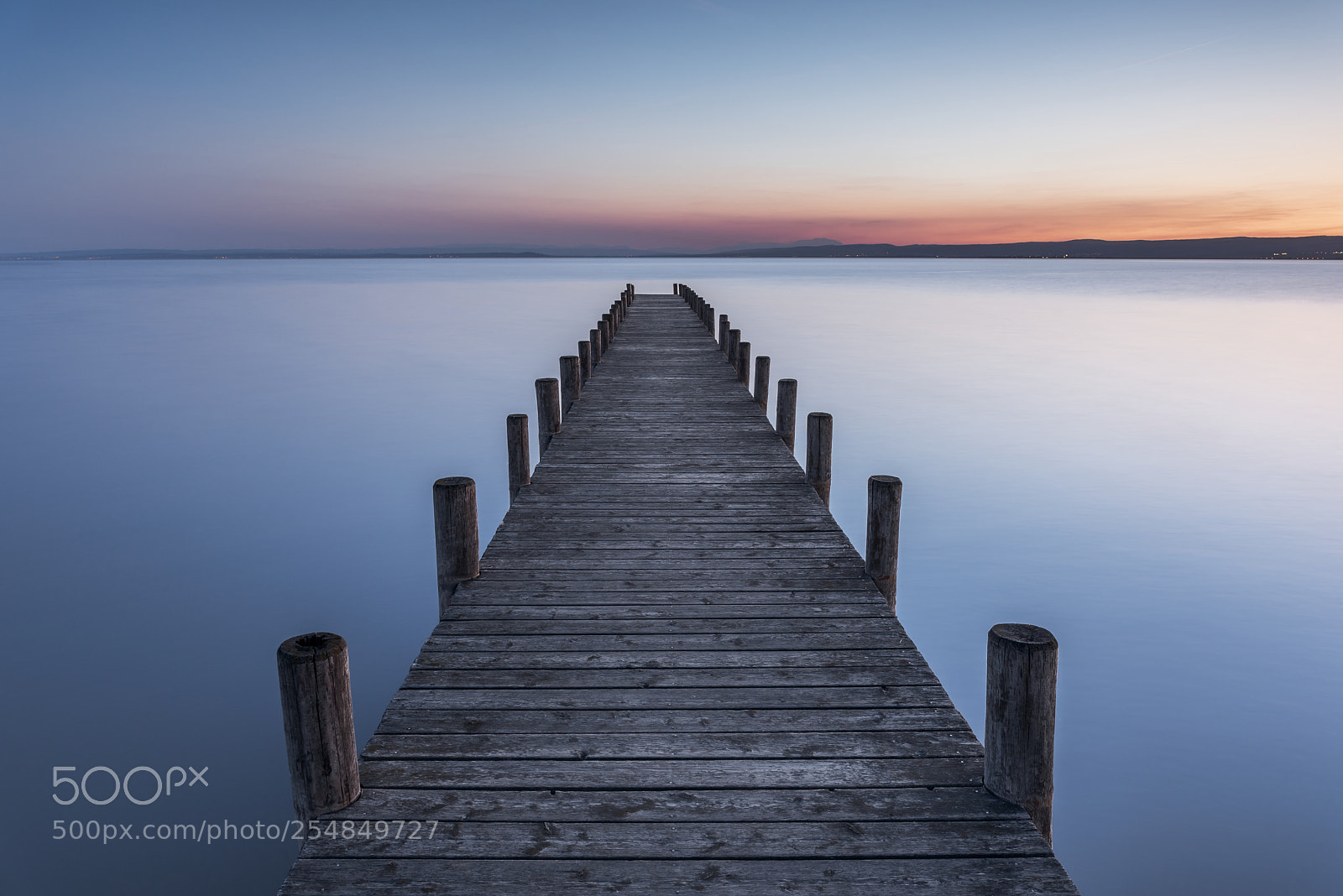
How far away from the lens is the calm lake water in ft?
19.9

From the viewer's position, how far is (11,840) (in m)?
5.46

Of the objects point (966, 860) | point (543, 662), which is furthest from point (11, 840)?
point (966, 860)

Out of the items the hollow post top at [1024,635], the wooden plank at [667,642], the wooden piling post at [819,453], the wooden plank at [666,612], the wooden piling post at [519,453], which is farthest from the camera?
the wooden piling post at [819,453]

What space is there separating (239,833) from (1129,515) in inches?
521

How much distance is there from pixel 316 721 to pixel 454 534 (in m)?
2.10

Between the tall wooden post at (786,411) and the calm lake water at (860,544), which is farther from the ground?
the tall wooden post at (786,411)

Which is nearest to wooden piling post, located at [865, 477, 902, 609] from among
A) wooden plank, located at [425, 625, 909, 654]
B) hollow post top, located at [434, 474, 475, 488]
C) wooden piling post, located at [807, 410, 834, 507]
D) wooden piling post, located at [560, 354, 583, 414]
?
wooden plank, located at [425, 625, 909, 654]

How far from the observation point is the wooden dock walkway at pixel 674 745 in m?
2.64

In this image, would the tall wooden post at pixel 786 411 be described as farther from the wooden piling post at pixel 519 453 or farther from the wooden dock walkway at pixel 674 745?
the wooden dock walkway at pixel 674 745

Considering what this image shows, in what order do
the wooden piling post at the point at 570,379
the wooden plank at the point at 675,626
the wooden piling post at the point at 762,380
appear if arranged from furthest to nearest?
the wooden piling post at the point at 762,380, the wooden piling post at the point at 570,379, the wooden plank at the point at 675,626

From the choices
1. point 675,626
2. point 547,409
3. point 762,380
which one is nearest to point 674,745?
point 675,626

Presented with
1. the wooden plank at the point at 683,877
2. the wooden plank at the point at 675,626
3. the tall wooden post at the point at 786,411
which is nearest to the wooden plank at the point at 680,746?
the wooden plank at the point at 683,877

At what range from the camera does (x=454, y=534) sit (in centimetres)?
483

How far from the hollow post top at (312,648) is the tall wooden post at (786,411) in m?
7.04
